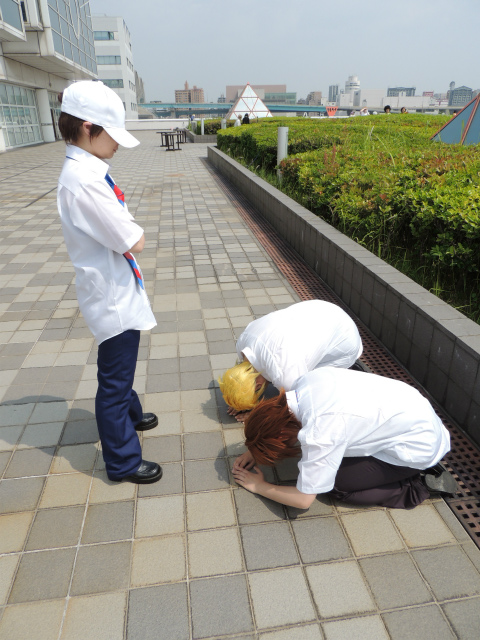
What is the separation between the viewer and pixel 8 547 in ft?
6.89

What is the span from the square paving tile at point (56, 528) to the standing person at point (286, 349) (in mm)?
1036

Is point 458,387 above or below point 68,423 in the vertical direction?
above

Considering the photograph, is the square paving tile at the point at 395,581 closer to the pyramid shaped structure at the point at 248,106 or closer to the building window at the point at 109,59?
the pyramid shaped structure at the point at 248,106

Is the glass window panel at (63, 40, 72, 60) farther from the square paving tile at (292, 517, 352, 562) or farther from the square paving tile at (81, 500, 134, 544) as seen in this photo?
the square paving tile at (292, 517, 352, 562)

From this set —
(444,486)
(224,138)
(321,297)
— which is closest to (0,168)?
(224,138)

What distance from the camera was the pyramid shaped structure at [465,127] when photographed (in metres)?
8.42

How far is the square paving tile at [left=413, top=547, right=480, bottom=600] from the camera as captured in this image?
74.4 inches

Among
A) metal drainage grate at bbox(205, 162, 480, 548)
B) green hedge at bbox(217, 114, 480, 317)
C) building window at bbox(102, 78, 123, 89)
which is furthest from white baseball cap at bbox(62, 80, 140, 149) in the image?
building window at bbox(102, 78, 123, 89)

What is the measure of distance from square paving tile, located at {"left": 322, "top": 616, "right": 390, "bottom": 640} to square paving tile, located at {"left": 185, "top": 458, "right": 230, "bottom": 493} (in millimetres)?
869

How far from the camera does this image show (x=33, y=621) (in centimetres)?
179

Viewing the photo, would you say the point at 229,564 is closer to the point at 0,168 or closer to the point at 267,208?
the point at 267,208

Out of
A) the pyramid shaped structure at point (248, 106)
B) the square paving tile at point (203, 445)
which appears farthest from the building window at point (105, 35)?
the square paving tile at point (203, 445)

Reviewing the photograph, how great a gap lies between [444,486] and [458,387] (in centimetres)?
70

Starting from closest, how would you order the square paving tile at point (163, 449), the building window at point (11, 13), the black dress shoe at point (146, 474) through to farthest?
1. the black dress shoe at point (146, 474)
2. the square paving tile at point (163, 449)
3. the building window at point (11, 13)
